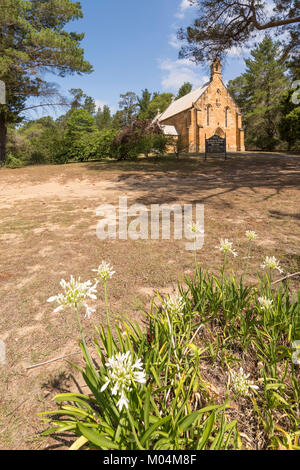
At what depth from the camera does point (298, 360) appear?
4.69 feet

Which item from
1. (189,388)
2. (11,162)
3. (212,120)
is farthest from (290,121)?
(189,388)

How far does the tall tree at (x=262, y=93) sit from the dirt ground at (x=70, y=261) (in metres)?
30.4

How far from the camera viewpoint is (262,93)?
3512cm

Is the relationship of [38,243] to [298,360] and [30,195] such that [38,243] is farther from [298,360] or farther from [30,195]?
[30,195]

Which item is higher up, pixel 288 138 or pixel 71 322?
pixel 288 138

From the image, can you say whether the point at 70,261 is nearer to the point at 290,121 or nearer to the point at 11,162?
the point at 11,162

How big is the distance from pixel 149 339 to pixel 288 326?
977 mm

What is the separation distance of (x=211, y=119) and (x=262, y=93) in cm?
1029

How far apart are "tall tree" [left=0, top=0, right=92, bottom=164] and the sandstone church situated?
15.7 meters

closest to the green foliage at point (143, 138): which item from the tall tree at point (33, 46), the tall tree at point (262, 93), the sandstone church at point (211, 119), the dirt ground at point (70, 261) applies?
the tall tree at point (33, 46)

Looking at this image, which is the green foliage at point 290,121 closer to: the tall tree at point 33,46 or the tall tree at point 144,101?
the tall tree at point 33,46

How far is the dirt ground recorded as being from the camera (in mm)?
1562

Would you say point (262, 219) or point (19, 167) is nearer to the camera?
point (262, 219)
